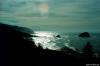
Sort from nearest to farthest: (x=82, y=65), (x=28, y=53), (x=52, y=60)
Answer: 1. (x=82, y=65)
2. (x=52, y=60)
3. (x=28, y=53)

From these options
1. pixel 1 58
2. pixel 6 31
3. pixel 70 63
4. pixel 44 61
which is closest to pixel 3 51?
pixel 1 58

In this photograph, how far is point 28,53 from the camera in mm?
19047

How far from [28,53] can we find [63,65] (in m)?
4.30

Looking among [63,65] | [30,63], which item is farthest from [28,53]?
[63,65]

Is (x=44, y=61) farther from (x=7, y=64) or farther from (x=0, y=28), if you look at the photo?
(x=0, y=28)

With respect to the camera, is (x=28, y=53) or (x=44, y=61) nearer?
(x=44, y=61)

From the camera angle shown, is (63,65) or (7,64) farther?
(63,65)

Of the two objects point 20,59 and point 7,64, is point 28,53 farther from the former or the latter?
point 7,64

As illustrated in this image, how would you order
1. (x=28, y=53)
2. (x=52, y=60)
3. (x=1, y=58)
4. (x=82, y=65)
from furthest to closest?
(x=28, y=53), (x=52, y=60), (x=82, y=65), (x=1, y=58)

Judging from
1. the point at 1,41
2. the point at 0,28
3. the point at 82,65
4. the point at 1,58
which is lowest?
the point at 82,65

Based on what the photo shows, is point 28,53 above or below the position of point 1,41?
below

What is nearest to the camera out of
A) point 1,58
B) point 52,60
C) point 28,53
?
point 1,58

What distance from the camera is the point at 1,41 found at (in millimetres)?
13625

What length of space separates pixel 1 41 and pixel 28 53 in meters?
5.77
